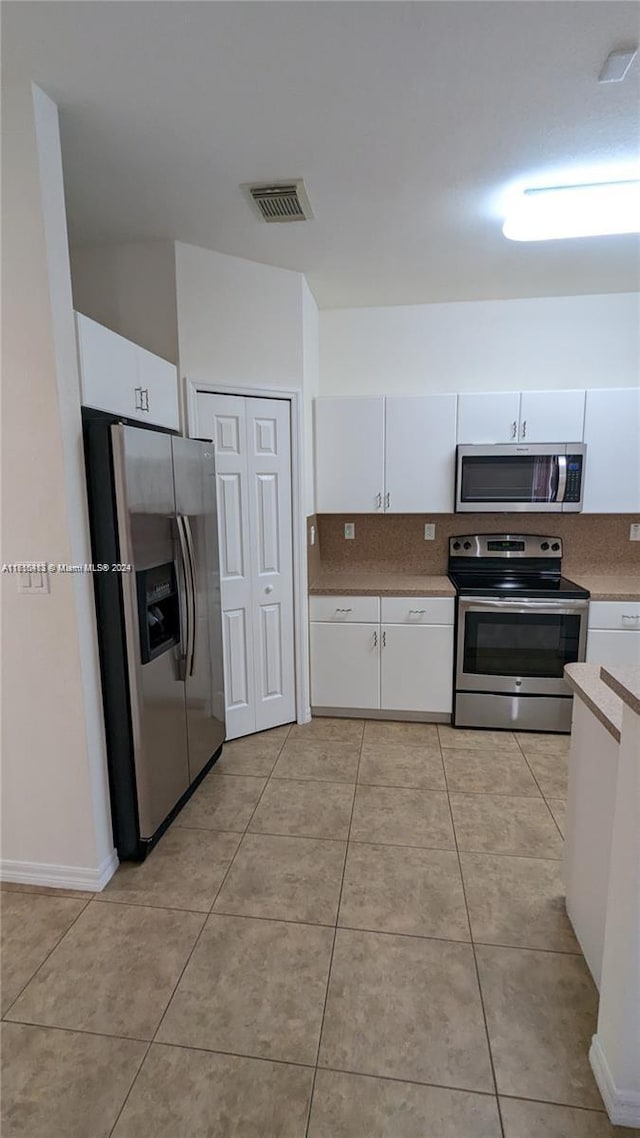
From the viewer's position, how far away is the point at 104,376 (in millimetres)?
2053

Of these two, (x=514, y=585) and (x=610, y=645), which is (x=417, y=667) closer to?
(x=514, y=585)

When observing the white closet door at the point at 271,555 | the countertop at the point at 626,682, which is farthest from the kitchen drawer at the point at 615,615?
the countertop at the point at 626,682

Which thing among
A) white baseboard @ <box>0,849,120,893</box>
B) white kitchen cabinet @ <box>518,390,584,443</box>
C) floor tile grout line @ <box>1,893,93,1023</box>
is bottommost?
floor tile grout line @ <box>1,893,93,1023</box>

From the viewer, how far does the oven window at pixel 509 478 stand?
332 cm

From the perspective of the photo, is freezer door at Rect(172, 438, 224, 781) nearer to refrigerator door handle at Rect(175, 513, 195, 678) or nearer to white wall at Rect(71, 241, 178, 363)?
refrigerator door handle at Rect(175, 513, 195, 678)

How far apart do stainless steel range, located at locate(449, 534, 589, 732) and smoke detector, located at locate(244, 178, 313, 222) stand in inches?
86.0

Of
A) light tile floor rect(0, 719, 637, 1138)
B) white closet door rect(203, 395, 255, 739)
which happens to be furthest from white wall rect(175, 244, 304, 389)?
light tile floor rect(0, 719, 637, 1138)

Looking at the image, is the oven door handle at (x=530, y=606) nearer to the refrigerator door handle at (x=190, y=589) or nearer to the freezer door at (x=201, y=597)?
the freezer door at (x=201, y=597)

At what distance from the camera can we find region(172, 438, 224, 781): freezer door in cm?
241

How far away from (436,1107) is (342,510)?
2.87 metres

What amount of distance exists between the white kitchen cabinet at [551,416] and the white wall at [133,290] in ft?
6.98

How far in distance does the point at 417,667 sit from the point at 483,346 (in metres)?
2.21

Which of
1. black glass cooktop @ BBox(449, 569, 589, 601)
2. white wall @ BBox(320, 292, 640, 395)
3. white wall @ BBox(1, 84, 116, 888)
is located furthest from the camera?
white wall @ BBox(320, 292, 640, 395)

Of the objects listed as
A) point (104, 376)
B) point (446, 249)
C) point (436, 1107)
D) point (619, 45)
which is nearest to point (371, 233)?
point (446, 249)
